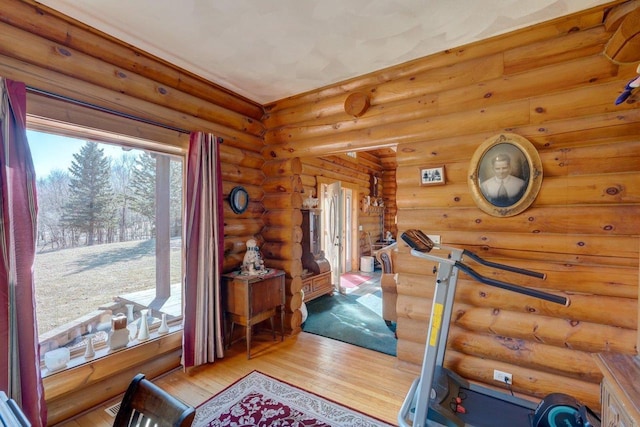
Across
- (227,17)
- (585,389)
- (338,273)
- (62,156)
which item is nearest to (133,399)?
(62,156)

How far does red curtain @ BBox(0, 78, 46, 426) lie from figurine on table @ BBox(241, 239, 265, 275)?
181 cm

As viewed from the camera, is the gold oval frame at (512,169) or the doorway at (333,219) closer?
the gold oval frame at (512,169)

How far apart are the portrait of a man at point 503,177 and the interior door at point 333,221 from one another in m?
3.78

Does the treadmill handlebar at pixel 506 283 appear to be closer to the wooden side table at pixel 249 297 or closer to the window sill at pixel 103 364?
the wooden side table at pixel 249 297

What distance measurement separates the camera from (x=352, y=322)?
13.7ft

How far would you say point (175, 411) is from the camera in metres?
0.98

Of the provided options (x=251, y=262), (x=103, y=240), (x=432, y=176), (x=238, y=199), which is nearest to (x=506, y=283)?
(x=432, y=176)

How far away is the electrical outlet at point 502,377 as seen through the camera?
233 centimetres

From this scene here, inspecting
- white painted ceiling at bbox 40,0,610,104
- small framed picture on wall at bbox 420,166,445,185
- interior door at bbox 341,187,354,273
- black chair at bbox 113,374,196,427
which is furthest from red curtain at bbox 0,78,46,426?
interior door at bbox 341,187,354,273

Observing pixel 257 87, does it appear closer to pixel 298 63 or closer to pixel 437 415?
pixel 298 63

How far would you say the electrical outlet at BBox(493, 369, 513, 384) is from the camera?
2334 mm

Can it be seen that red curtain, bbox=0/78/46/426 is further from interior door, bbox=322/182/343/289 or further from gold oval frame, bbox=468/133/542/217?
interior door, bbox=322/182/343/289

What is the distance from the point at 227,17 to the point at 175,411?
259 centimetres

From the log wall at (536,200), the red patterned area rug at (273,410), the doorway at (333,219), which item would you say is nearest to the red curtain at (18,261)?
the red patterned area rug at (273,410)
